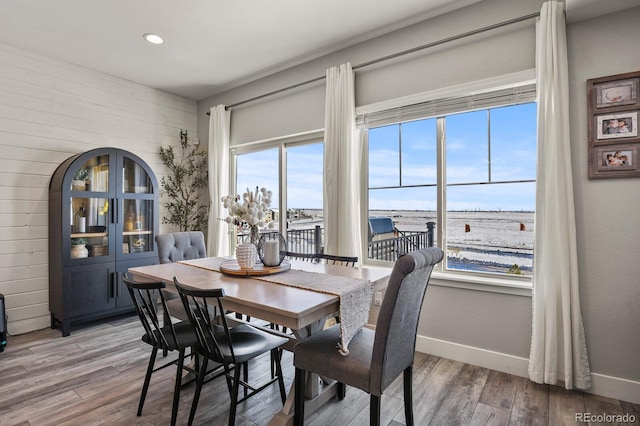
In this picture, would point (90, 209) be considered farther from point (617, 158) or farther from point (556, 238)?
point (617, 158)

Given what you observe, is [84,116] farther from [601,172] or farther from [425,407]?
[601,172]

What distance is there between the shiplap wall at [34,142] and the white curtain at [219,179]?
1.19 metres

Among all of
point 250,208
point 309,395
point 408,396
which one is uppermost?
point 250,208

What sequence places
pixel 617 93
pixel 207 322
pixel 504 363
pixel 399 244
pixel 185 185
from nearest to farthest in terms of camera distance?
pixel 207 322, pixel 617 93, pixel 504 363, pixel 399 244, pixel 185 185

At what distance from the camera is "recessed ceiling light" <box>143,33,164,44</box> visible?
3.16m

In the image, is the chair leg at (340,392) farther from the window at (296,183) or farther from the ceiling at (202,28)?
the ceiling at (202,28)

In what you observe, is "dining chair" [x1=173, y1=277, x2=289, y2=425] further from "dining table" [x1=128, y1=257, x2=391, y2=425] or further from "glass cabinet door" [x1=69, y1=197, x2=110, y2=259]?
"glass cabinet door" [x1=69, y1=197, x2=110, y2=259]

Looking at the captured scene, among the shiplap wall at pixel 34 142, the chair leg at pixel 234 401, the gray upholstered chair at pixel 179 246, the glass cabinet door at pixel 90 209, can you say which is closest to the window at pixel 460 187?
the gray upholstered chair at pixel 179 246

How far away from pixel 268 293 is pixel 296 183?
96.1 inches

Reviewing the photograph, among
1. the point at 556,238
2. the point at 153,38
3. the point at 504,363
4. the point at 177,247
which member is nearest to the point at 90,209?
the point at 177,247

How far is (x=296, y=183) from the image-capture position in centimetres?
414

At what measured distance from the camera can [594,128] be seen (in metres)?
2.24

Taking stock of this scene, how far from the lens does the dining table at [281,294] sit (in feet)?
5.25

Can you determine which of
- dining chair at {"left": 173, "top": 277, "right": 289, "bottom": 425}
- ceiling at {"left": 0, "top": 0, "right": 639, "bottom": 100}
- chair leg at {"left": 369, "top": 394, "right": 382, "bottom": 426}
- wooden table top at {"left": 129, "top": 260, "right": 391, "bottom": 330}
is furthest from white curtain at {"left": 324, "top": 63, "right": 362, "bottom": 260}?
chair leg at {"left": 369, "top": 394, "right": 382, "bottom": 426}
